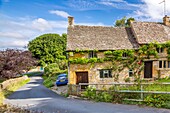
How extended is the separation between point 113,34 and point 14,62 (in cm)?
1620

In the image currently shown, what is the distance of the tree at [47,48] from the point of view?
185 ft

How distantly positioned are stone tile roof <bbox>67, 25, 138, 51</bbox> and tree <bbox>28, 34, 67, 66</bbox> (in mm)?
31270

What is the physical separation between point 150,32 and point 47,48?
38207mm

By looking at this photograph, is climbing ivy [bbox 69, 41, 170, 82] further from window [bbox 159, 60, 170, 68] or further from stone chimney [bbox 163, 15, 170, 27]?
stone chimney [bbox 163, 15, 170, 27]

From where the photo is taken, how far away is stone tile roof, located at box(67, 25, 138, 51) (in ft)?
73.5

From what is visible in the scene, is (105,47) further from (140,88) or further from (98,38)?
(140,88)

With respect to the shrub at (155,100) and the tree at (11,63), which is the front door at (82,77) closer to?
the shrub at (155,100)

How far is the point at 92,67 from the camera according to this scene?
2200 cm

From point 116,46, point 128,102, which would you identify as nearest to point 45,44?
point 116,46

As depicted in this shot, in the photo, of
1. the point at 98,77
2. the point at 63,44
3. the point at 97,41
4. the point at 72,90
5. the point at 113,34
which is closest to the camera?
the point at 72,90

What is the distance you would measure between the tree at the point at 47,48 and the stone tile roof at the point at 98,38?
31.3 meters

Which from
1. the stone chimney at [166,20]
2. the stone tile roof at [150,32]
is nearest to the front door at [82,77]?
the stone tile roof at [150,32]

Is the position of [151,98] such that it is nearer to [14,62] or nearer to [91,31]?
[91,31]

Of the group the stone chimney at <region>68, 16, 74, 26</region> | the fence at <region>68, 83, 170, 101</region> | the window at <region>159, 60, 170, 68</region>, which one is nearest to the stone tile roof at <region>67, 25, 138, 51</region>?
the stone chimney at <region>68, 16, 74, 26</region>
